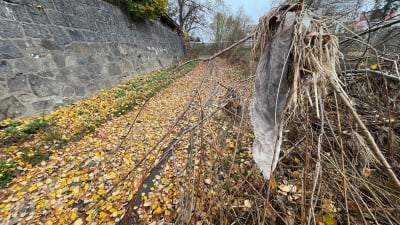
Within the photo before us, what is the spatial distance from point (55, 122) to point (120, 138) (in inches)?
51.1

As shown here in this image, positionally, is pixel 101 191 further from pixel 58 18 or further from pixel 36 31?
pixel 58 18

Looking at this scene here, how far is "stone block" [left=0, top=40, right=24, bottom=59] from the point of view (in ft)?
10.2

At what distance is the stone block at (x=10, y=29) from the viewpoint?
3150 millimetres

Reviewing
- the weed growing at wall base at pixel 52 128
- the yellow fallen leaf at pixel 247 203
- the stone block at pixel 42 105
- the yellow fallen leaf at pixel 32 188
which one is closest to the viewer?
the yellow fallen leaf at pixel 247 203

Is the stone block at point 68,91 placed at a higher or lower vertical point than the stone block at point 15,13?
lower

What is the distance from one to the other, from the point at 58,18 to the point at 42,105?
7.02 ft

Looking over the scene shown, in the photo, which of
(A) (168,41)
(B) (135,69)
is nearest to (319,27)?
(B) (135,69)

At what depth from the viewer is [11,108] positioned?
3182 millimetres

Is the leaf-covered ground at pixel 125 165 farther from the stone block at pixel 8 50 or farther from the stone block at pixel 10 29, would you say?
the stone block at pixel 10 29

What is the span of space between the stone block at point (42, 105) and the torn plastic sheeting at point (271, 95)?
14.3 ft

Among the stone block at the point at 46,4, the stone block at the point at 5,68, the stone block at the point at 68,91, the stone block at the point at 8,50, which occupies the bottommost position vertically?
the stone block at the point at 68,91

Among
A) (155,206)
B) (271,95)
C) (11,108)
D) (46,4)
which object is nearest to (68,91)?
(11,108)

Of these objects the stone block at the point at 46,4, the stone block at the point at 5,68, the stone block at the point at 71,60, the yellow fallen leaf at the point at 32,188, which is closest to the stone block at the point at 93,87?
the stone block at the point at 71,60

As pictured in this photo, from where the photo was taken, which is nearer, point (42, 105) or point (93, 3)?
point (42, 105)
